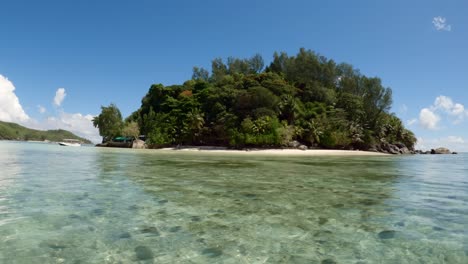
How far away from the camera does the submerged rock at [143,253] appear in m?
4.46

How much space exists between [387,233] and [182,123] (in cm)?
7067

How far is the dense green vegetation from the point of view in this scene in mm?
66312

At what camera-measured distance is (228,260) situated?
4.46 meters

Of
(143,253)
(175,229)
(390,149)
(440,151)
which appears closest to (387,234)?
(175,229)

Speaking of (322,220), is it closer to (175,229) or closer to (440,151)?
(175,229)

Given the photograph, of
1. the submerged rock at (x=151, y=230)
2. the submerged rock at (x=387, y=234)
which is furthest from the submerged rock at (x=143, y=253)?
the submerged rock at (x=387, y=234)

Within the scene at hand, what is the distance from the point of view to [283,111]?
234 ft

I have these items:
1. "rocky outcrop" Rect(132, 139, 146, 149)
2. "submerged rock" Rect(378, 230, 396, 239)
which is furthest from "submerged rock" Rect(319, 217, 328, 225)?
"rocky outcrop" Rect(132, 139, 146, 149)

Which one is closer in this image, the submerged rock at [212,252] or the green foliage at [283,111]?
the submerged rock at [212,252]

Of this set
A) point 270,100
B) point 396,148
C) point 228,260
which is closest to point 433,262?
point 228,260

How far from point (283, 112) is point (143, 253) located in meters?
68.7

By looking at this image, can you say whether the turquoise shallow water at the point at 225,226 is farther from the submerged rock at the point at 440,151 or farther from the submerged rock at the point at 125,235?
the submerged rock at the point at 440,151

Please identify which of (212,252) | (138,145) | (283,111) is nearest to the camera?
(212,252)

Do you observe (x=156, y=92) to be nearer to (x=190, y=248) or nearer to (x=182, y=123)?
(x=182, y=123)
